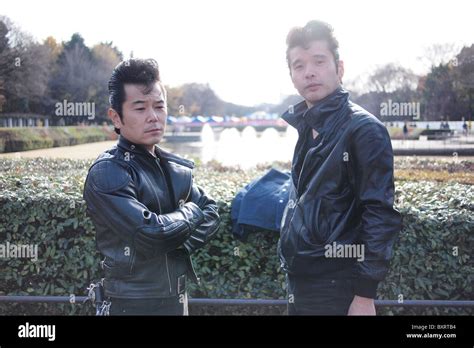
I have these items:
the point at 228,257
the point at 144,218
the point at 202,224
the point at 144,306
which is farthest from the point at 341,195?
the point at 228,257

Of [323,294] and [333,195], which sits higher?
[333,195]

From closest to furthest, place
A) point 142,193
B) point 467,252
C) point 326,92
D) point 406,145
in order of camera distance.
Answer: point 142,193 < point 326,92 < point 467,252 < point 406,145

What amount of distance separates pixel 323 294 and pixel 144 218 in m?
0.83

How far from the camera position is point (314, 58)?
1.99 metres

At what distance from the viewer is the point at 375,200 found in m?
1.81

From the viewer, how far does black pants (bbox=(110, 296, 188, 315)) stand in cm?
194

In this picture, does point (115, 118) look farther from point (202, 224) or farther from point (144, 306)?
point (144, 306)

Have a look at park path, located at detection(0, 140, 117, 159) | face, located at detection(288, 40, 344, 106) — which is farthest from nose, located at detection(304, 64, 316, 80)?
park path, located at detection(0, 140, 117, 159)

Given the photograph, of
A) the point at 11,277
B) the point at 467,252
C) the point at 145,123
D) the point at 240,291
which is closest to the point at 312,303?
the point at 145,123

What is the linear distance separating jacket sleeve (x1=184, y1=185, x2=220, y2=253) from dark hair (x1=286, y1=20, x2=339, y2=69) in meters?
0.76

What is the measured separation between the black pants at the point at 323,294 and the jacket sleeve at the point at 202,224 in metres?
0.43

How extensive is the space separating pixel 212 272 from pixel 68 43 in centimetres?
382

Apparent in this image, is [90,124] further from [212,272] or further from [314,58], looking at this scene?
[314,58]

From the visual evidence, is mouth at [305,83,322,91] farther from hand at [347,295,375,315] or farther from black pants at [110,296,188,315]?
black pants at [110,296,188,315]
